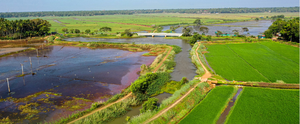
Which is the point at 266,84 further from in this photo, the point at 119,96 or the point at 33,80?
the point at 33,80

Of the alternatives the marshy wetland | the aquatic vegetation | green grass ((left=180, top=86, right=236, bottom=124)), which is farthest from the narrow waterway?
the aquatic vegetation

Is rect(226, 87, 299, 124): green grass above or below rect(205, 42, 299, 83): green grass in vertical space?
below

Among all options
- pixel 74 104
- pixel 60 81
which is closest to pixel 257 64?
pixel 74 104

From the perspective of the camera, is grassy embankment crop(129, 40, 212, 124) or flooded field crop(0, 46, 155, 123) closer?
grassy embankment crop(129, 40, 212, 124)

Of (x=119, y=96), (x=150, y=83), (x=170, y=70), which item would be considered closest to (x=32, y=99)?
(x=119, y=96)

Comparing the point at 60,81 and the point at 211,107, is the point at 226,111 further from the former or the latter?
the point at 60,81

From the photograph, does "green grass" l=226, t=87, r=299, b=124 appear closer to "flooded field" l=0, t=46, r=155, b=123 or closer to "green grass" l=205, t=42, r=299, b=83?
"green grass" l=205, t=42, r=299, b=83
